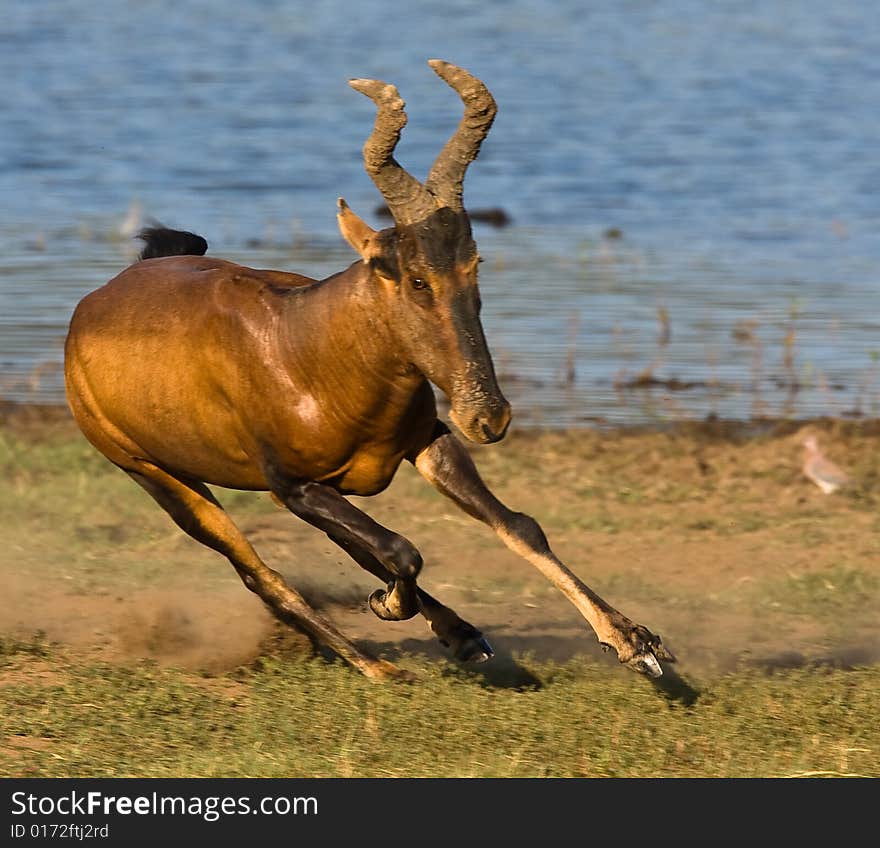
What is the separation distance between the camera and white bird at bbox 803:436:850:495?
1006 cm

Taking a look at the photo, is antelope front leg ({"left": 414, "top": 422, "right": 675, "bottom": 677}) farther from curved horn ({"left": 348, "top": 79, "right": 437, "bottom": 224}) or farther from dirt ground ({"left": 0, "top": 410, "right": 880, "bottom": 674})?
curved horn ({"left": 348, "top": 79, "right": 437, "bottom": 224})

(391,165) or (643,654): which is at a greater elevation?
(391,165)

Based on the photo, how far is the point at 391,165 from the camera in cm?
642

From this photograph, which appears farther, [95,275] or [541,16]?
[541,16]

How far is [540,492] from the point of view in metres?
10.1

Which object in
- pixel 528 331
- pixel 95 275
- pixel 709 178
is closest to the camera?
pixel 528 331

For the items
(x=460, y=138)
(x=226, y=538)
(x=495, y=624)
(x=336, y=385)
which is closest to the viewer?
(x=460, y=138)

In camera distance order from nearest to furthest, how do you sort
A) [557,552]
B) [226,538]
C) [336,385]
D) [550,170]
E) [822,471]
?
[336,385] → [226,538] → [557,552] → [822,471] → [550,170]

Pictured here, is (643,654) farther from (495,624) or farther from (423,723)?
(495,624)

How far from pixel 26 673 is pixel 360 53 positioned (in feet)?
66.1

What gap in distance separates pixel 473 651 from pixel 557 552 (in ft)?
6.62

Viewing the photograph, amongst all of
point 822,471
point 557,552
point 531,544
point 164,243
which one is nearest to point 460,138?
point 531,544

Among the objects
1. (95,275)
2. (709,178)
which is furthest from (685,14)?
(95,275)
